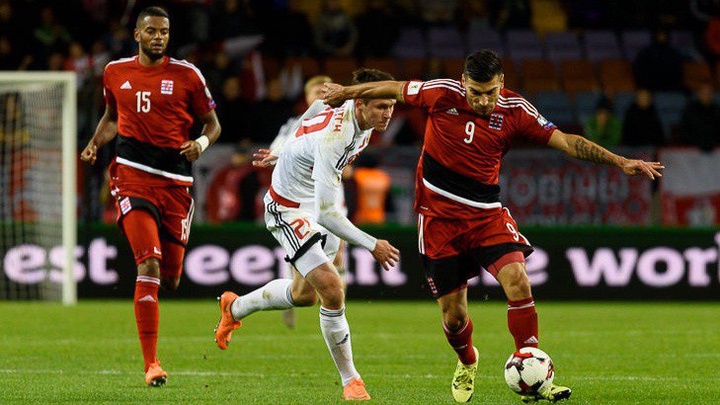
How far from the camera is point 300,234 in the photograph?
896 cm

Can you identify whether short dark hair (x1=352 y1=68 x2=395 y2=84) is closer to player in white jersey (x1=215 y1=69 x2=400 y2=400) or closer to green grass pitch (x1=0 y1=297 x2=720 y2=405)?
player in white jersey (x1=215 y1=69 x2=400 y2=400)

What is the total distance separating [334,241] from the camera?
952 cm

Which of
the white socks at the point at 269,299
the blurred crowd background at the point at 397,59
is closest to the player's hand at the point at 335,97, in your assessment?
the white socks at the point at 269,299

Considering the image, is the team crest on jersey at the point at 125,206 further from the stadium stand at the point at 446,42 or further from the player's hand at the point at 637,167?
the stadium stand at the point at 446,42

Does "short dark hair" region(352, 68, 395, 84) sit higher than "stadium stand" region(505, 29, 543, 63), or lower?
higher

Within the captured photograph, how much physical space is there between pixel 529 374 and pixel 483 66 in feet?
5.55

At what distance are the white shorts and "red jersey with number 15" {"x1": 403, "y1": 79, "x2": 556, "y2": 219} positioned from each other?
0.77 m

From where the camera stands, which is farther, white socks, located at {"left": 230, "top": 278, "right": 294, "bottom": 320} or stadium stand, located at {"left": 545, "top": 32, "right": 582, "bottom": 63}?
stadium stand, located at {"left": 545, "top": 32, "right": 582, "bottom": 63}

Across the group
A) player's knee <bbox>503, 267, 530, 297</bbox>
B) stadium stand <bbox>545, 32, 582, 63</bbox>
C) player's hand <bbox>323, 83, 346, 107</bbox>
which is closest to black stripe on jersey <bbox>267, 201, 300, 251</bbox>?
player's hand <bbox>323, 83, 346, 107</bbox>

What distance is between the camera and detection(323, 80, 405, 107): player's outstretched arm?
8047 millimetres

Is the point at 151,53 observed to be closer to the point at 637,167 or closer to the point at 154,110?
the point at 154,110

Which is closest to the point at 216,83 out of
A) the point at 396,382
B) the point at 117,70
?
the point at 117,70

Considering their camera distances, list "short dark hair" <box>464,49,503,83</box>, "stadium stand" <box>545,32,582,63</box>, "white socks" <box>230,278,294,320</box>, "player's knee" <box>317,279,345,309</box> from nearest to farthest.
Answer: "short dark hair" <box>464,49,503,83</box> < "player's knee" <box>317,279,345,309</box> < "white socks" <box>230,278,294,320</box> < "stadium stand" <box>545,32,582,63</box>

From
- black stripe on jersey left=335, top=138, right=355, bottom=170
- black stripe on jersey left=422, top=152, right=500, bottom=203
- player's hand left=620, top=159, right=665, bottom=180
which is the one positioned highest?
player's hand left=620, top=159, right=665, bottom=180
